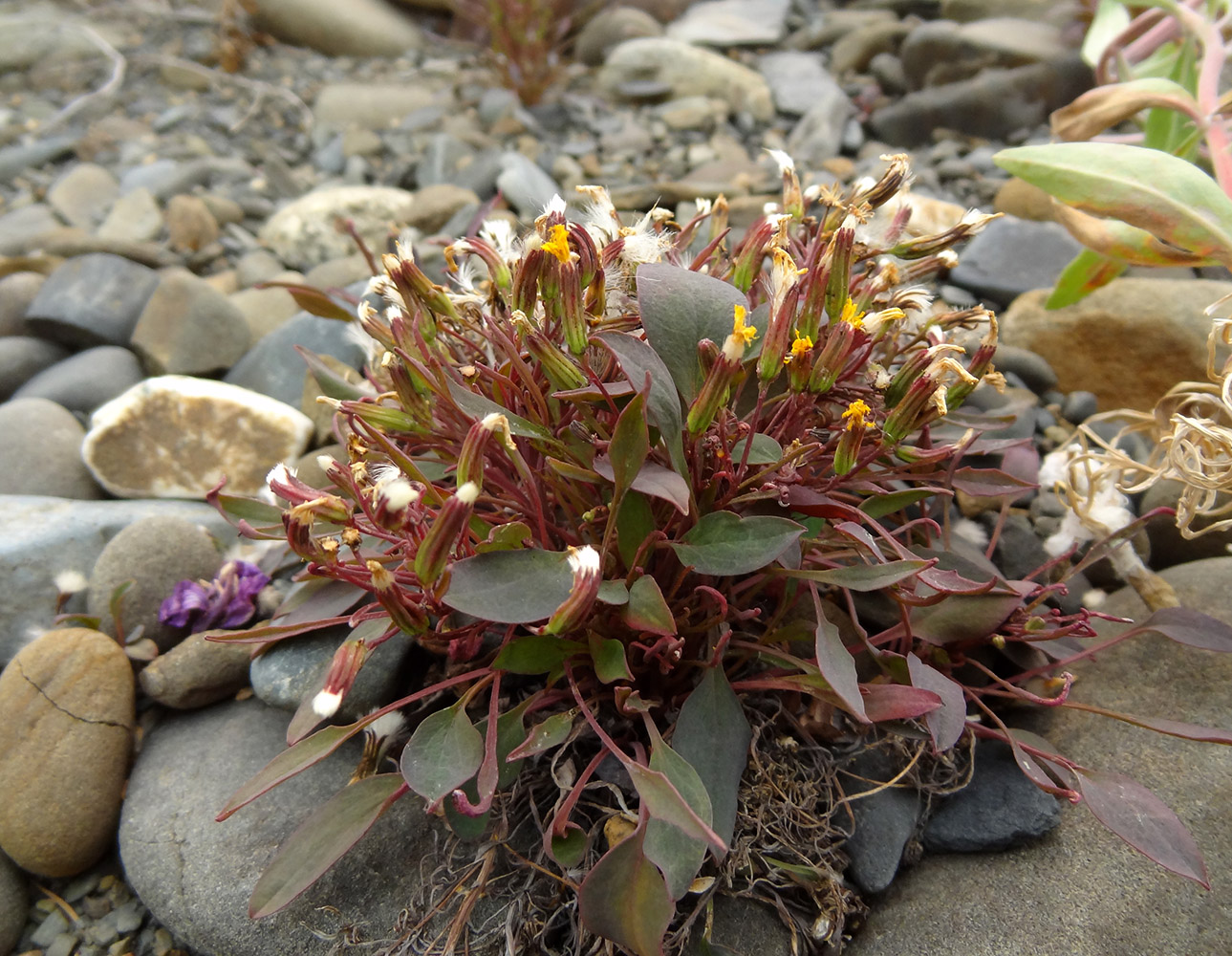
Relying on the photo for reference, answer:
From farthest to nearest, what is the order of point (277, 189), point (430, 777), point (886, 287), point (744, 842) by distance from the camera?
point (277, 189) < point (886, 287) < point (744, 842) < point (430, 777)

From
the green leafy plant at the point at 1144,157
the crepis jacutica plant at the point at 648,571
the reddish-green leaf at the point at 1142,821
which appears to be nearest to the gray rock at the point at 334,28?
the green leafy plant at the point at 1144,157

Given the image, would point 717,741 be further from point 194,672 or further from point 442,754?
point 194,672

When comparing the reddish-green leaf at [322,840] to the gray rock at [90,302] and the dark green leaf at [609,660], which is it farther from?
the gray rock at [90,302]

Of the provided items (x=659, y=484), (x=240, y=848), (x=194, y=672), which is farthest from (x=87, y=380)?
(x=659, y=484)

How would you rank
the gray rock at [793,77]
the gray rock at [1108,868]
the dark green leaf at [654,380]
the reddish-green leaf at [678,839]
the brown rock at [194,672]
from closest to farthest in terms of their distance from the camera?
the reddish-green leaf at [678,839]
the dark green leaf at [654,380]
the gray rock at [1108,868]
the brown rock at [194,672]
the gray rock at [793,77]

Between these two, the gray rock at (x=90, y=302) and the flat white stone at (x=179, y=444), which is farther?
the gray rock at (x=90, y=302)

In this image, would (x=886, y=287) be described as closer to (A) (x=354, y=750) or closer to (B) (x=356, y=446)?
(B) (x=356, y=446)

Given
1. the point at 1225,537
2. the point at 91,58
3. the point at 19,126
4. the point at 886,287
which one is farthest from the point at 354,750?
the point at 91,58
